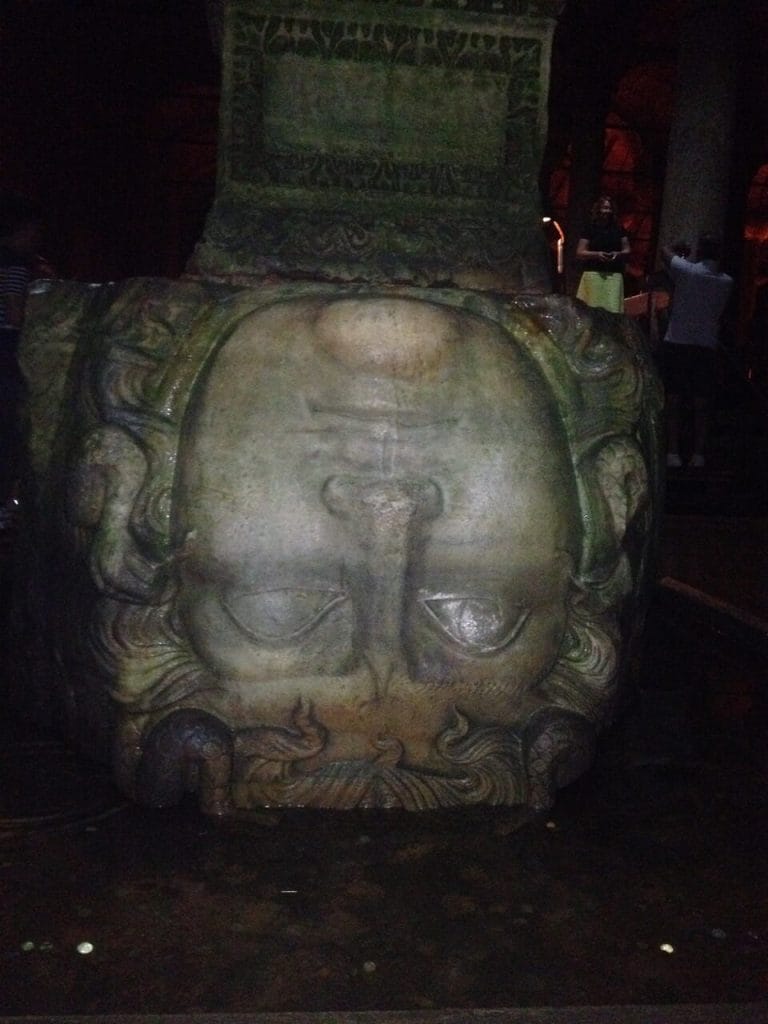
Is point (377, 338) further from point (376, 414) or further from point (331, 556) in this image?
point (331, 556)

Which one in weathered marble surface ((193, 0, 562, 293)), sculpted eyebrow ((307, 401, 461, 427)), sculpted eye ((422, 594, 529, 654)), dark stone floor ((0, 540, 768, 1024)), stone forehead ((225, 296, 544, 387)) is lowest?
dark stone floor ((0, 540, 768, 1024))

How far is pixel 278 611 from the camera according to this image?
6.58 feet

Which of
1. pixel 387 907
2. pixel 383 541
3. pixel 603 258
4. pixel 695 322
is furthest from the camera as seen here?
pixel 695 322

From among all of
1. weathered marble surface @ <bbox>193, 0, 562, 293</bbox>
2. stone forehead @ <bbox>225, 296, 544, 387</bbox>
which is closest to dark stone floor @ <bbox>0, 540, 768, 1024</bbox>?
stone forehead @ <bbox>225, 296, 544, 387</bbox>

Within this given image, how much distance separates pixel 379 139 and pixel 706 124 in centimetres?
713

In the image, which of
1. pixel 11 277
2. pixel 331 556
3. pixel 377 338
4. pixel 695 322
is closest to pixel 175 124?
pixel 695 322

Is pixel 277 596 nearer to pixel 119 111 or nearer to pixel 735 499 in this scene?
pixel 735 499

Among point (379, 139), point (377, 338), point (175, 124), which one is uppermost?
point (175, 124)

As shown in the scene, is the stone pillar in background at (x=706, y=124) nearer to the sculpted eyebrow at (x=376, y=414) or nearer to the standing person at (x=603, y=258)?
the standing person at (x=603, y=258)

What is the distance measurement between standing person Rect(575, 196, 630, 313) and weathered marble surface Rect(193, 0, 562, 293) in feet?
8.63

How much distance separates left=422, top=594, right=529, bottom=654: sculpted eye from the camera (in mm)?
2033

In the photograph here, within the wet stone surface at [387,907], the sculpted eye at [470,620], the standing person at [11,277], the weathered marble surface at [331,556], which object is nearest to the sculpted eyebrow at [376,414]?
the weathered marble surface at [331,556]

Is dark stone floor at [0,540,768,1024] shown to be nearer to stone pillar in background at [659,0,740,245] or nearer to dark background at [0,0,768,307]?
stone pillar in background at [659,0,740,245]

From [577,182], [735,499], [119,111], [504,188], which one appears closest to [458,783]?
[504,188]
